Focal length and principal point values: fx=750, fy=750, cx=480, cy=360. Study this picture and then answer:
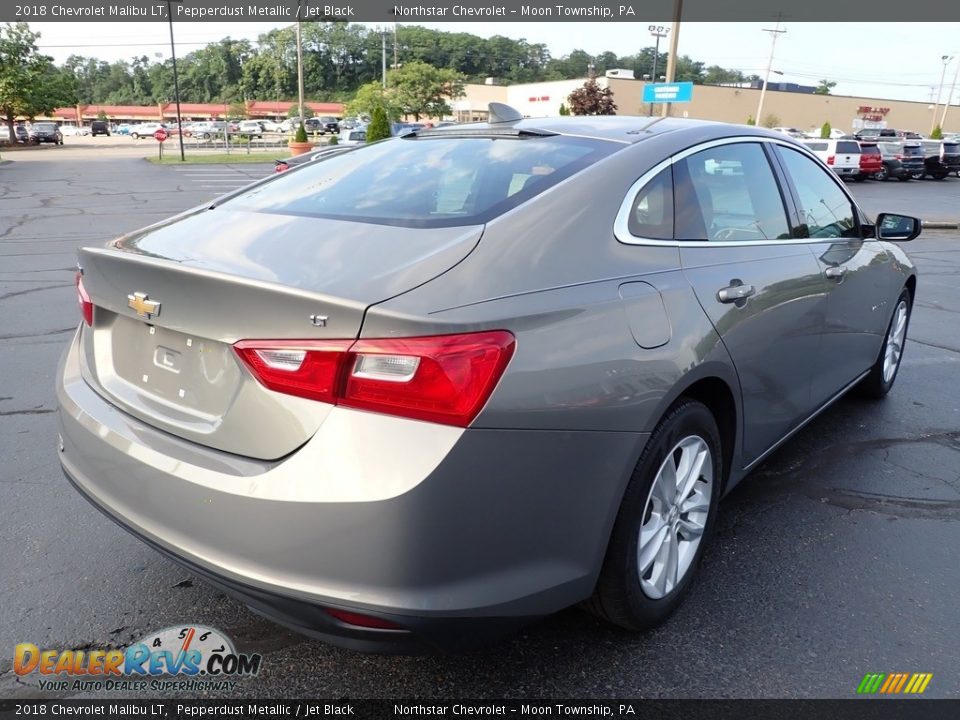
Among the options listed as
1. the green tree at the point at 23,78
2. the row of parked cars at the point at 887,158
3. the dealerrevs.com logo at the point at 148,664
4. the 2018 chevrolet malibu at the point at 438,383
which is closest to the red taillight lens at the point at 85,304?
the 2018 chevrolet malibu at the point at 438,383

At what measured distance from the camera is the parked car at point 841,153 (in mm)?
28703

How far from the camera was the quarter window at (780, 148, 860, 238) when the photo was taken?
358 cm

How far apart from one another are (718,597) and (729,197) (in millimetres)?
1570

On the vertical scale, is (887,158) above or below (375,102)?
below

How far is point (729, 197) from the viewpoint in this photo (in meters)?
3.04

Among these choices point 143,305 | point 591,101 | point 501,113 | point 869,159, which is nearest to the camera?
point 143,305

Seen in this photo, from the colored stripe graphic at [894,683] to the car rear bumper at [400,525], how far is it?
1013mm

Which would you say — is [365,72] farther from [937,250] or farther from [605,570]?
[605,570]

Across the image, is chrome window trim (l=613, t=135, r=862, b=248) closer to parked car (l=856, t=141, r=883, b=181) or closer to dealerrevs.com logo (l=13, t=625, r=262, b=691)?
dealerrevs.com logo (l=13, t=625, r=262, b=691)

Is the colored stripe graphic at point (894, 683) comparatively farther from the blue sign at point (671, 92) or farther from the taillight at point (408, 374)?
the blue sign at point (671, 92)

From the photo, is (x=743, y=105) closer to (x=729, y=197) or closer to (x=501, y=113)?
(x=501, y=113)

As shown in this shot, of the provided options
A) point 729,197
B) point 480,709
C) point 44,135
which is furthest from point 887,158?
point 44,135

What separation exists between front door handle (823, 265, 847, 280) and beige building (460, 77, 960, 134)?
6760 cm

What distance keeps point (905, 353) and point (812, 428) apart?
7.74 feet
